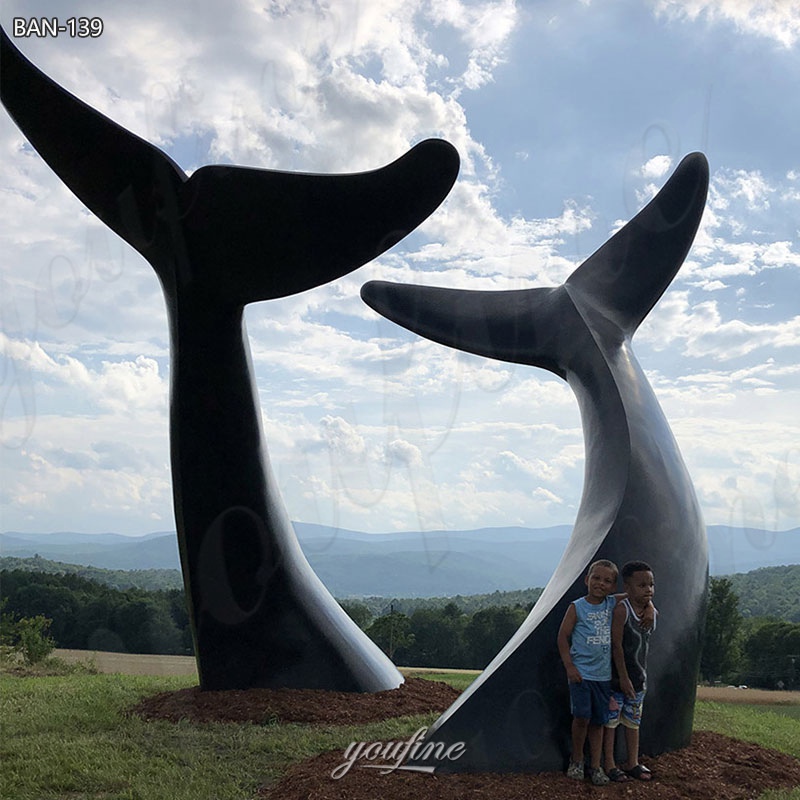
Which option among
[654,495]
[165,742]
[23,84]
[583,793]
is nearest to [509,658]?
[583,793]

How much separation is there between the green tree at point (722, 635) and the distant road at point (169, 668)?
1.40 meters

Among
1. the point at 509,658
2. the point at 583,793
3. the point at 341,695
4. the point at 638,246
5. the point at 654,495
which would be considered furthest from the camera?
the point at 341,695

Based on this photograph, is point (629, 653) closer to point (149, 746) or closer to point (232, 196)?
point (149, 746)

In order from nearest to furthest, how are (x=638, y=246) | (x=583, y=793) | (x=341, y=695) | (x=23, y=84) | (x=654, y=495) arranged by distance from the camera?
(x=583, y=793)
(x=23, y=84)
(x=654, y=495)
(x=638, y=246)
(x=341, y=695)

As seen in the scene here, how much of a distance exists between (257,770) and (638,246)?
21.4 feet

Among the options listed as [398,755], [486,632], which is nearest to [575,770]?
[398,755]

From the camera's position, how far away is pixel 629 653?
6.05 meters

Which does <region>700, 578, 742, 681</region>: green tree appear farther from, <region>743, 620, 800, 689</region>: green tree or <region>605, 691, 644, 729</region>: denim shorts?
<region>605, 691, 644, 729</region>: denim shorts

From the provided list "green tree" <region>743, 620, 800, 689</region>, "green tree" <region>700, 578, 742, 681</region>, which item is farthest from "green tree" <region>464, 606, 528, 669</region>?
"green tree" <region>743, 620, 800, 689</region>

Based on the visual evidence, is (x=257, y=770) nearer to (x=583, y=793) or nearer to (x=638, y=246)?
(x=583, y=793)

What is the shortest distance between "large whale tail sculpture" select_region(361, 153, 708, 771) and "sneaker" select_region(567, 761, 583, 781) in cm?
15

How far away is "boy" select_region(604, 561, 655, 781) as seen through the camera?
598 centimetres

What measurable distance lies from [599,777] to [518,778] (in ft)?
1.95

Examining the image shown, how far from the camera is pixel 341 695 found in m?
10.1
